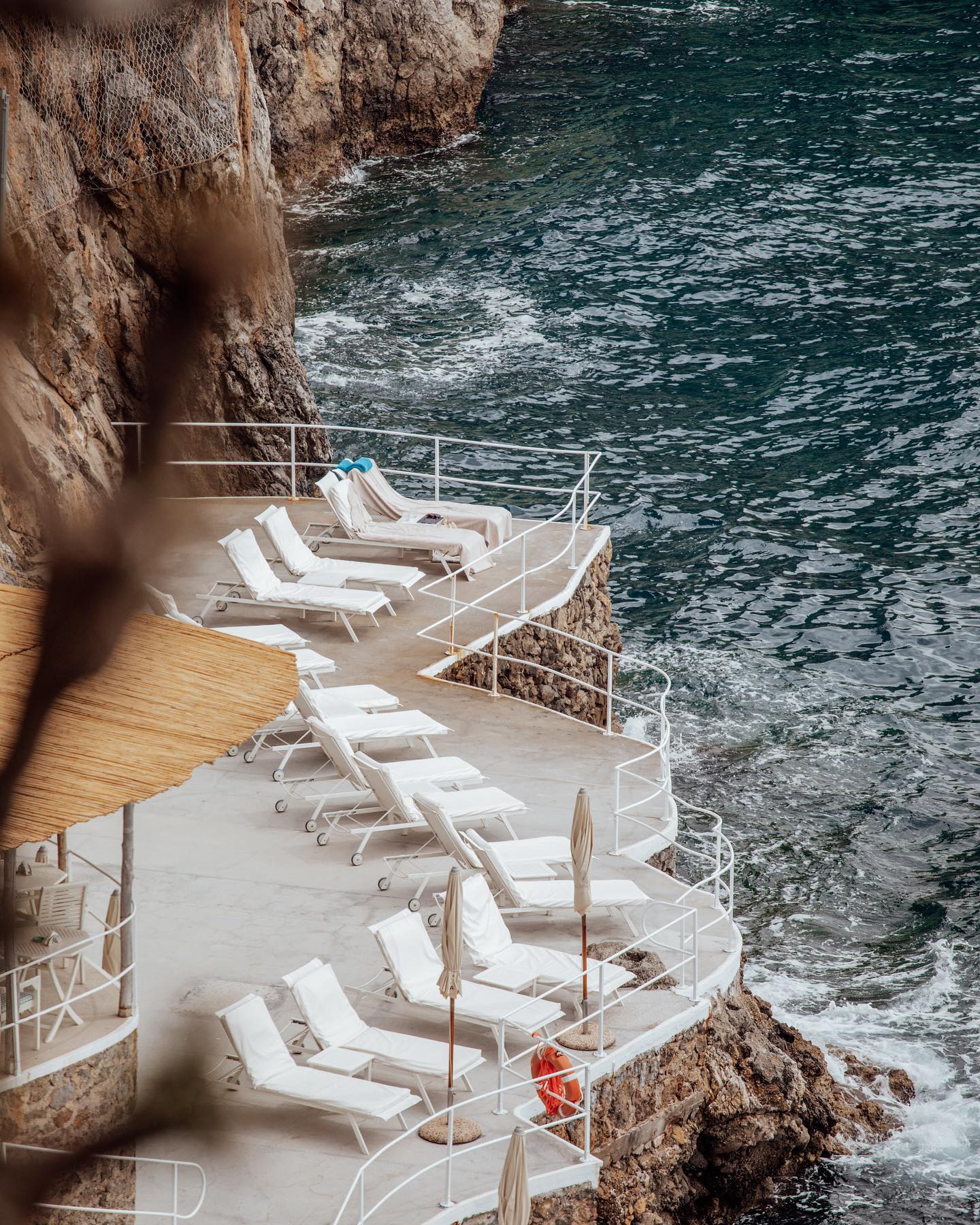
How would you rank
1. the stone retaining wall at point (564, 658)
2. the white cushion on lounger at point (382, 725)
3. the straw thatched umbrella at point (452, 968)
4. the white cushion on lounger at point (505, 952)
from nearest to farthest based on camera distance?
the straw thatched umbrella at point (452, 968) → the white cushion on lounger at point (505, 952) → the white cushion on lounger at point (382, 725) → the stone retaining wall at point (564, 658)

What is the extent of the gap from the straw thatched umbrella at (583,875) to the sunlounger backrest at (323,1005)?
1552mm

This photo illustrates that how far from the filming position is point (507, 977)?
1152 centimetres

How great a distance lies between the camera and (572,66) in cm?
4944

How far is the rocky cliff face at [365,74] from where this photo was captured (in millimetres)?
41594

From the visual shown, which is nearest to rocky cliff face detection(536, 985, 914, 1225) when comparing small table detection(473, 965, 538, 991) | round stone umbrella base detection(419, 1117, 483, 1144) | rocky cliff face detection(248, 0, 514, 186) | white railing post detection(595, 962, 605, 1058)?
white railing post detection(595, 962, 605, 1058)

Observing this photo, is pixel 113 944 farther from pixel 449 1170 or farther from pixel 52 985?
pixel 449 1170

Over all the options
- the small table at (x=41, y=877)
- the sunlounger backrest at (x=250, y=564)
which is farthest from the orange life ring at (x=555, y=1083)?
the sunlounger backrest at (x=250, y=564)

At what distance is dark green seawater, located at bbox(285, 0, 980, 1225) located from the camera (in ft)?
57.9

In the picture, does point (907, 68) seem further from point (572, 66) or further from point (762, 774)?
point (762, 774)

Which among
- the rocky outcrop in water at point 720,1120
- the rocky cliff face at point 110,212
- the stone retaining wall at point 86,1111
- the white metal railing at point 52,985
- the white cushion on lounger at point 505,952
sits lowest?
the rocky outcrop in water at point 720,1120

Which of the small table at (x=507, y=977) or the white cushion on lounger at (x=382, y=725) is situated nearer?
the small table at (x=507, y=977)

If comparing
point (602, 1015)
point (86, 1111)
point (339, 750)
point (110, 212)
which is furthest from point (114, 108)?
point (86, 1111)

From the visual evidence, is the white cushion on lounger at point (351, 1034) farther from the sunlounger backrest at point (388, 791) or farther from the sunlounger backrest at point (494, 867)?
the sunlounger backrest at point (388, 791)

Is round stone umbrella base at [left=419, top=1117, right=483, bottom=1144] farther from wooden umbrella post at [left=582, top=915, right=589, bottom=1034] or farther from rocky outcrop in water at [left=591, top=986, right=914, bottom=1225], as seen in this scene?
wooden umbrella post at [left=582, top=915, right=589, bottom=1034]
